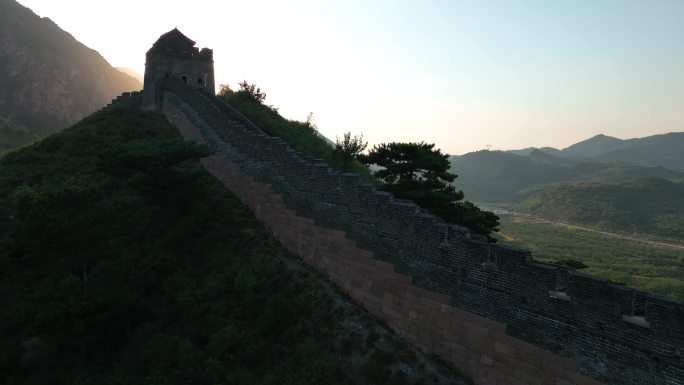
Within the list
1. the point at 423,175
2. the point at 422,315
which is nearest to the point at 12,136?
the point at 423,175

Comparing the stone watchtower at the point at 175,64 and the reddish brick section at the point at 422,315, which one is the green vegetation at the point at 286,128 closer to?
the stone watchtower at the point at 175,64

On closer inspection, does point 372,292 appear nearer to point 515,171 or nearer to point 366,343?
point 366,343

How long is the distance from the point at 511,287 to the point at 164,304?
9297 millimetres

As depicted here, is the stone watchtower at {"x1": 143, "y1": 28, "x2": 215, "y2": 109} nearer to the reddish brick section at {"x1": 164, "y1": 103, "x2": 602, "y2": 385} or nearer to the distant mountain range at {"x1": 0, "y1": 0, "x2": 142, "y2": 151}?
the reddish brick section at {"x1": 164, "y1": 103, "x2": 602, "y2": 385}

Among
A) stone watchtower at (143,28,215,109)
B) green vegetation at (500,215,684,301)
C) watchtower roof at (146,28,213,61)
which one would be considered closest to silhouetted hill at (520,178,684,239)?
green vegetation at (500,215,684,301)

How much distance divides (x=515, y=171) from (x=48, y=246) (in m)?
198

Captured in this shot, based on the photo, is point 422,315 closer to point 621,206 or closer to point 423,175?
point 423,175

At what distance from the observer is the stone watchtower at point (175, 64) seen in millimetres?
28422

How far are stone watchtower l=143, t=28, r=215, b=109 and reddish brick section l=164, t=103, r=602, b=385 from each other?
18122 mm

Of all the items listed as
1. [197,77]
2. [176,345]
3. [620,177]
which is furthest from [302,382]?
[620,177]

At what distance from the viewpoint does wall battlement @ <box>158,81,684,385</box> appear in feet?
22.4

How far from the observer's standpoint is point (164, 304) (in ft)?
40.9

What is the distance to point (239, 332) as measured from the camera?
10727mm

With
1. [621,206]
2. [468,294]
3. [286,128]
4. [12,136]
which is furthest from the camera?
[621,206]
